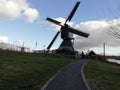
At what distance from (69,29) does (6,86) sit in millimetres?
72604

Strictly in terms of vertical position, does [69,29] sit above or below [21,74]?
above

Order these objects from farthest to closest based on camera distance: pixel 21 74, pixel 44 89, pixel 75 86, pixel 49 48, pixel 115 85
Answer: pixel 49 48 → pixel 21 74 → pixel 115 85 → pixel 75 86 → pixel 44 89

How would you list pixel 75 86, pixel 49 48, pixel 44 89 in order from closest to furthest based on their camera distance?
pixel 44 89 → pixel 75 86 → pixel 49 48

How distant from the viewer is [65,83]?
28359mm

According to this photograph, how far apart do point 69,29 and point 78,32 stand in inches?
106

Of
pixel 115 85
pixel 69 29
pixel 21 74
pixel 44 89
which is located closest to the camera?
pixel 44 89

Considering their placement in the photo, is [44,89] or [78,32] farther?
[78,32]

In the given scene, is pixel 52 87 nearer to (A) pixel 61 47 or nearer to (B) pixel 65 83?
(B) pixel 65 83

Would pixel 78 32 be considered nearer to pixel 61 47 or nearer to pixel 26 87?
pixel 61 47

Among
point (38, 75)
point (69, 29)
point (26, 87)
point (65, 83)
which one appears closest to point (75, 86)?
point (65, 83)

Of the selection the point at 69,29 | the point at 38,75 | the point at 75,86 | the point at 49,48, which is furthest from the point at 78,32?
the point at 75,86

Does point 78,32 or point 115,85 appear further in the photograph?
point 78,32

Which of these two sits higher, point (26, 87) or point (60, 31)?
point (60, 31)

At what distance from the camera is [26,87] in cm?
2580
